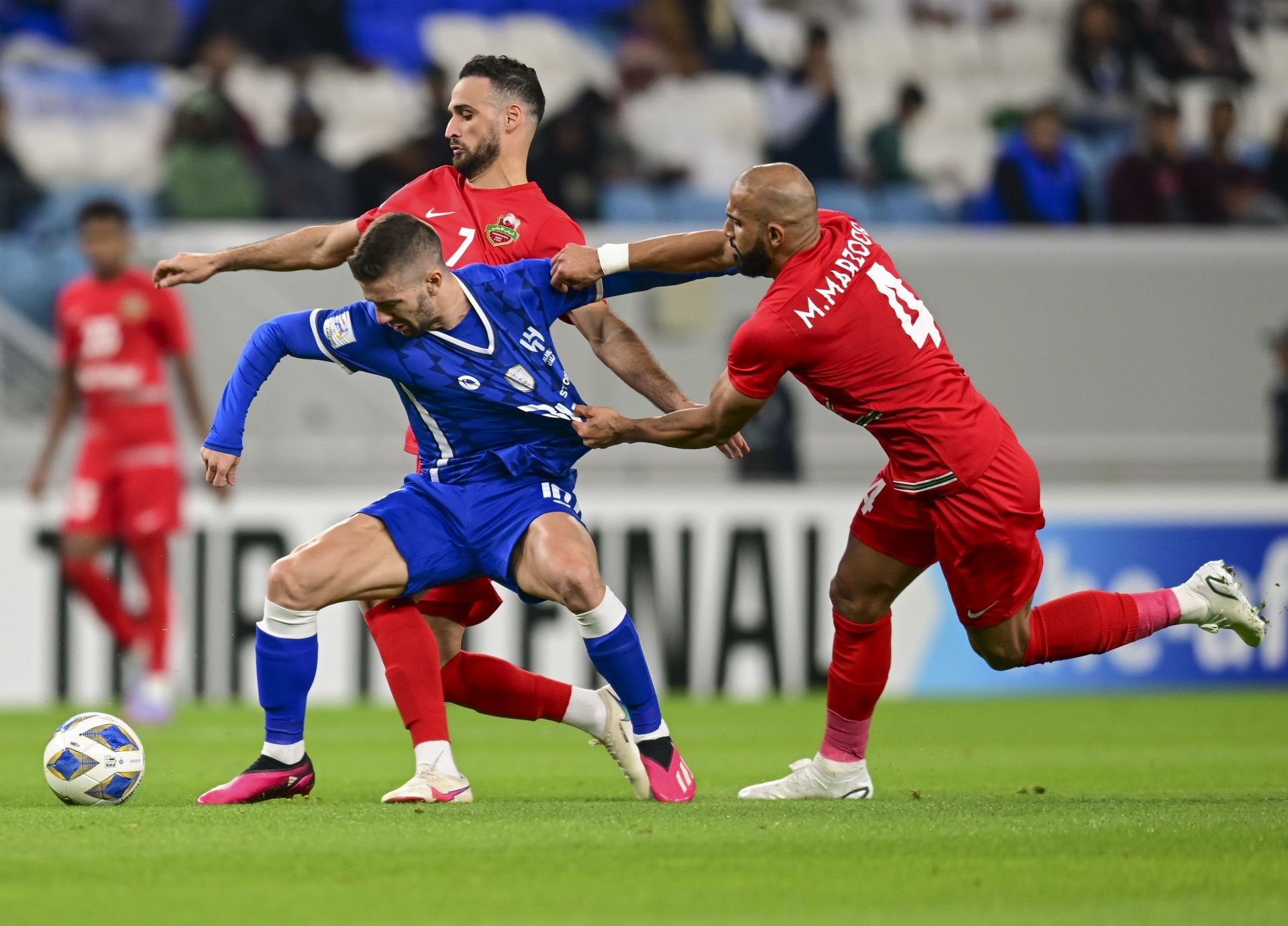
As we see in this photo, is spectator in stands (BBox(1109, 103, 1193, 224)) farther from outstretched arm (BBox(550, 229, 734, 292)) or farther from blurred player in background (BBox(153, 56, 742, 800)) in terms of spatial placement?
outstretched arm (BBox(550, 229, 734, 292))

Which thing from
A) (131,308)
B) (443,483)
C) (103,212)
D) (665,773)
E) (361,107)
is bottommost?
(665,773)

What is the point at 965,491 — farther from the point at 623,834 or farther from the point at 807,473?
the point at 807,473

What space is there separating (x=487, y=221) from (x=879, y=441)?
1511 mm

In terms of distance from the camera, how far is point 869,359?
5617mm

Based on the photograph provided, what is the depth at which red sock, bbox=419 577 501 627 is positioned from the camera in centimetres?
620

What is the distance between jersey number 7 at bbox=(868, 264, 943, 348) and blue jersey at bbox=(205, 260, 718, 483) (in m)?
0.62

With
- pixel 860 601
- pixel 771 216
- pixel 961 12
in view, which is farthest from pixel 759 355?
pixel 961 12

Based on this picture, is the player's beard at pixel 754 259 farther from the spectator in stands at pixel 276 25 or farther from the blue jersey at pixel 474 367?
the spectator in stands at pixel 276 25

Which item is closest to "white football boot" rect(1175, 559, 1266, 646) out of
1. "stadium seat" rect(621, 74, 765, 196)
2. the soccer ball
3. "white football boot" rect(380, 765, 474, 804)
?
"white football boot" rect(380, 765, 474, 804)

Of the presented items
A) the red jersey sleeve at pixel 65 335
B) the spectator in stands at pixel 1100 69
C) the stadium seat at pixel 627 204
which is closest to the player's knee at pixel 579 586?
the red jersey sleeve at pixel 65 335

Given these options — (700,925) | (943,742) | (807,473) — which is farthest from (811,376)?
(807,473)

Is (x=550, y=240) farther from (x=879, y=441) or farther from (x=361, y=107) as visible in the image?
(x=361, y=107)

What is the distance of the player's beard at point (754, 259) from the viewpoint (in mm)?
5633

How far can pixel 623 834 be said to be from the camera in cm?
482
